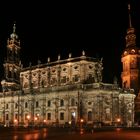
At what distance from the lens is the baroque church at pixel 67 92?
85375 mm

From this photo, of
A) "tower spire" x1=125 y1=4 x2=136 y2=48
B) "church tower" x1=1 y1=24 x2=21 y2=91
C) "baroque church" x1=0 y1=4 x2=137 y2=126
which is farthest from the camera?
"church tower" x1=1 y1=24 x2=21 y2=91

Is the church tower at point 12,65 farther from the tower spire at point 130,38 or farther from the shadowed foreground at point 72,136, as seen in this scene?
the shadowed foreground at point 72,136

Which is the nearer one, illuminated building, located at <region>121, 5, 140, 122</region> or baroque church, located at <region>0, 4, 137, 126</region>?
baroque church, located at <region>0, 4, 137, 126</region>

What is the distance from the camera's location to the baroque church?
85.4 metres

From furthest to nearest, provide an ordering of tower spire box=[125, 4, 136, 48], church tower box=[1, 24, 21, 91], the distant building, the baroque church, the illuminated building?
church tower box=[1, 24, 21, 91] < tower spire box=[125, 4, 136, 48] < the illuminated building < the baroque church < the distant building

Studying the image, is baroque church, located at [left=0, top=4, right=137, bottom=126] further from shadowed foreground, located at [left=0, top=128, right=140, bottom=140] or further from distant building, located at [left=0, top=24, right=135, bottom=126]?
shadowed foreground, located at [left=0, top=128, right=140, bottom=140]

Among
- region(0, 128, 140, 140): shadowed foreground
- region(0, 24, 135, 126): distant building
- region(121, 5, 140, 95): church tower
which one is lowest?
region(0, 128, 140, 140): shadowed foreground

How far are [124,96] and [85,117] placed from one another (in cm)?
1334

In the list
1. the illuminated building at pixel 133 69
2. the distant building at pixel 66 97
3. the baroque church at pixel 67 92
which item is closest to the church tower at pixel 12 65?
the baroque church at pixel 67 92

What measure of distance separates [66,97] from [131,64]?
2359 centimetres

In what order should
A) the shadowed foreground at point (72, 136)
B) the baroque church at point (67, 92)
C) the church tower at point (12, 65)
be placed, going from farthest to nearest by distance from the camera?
the church tower at point (12, 65) < the baroque church at point (67, 92) < the shadowed foreground at point (72, 136)

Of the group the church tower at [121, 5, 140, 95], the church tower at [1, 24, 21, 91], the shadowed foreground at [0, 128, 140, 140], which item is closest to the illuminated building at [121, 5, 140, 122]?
the church tower at [121, 5, 140, 95]

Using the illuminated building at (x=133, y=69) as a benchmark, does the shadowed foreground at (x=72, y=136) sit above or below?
below

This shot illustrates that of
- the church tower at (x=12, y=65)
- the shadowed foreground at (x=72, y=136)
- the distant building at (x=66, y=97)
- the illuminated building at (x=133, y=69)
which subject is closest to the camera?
the shadowed foreground at (x=72, y=136)
